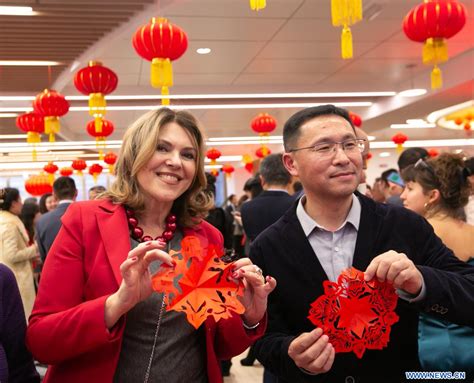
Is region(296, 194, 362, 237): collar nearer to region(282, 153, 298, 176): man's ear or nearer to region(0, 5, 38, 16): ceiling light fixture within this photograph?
region(282, 153, 298, 176): man's ear

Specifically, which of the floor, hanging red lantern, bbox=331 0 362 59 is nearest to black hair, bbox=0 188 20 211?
the floor

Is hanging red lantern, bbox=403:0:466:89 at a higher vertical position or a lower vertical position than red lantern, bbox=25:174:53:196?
higher

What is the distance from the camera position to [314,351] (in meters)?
1.33

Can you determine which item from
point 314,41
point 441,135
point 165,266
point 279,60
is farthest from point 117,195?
point 441,135

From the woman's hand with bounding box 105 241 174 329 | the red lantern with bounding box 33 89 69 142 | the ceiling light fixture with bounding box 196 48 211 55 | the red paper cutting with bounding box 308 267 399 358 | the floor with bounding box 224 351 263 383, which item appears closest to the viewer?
the woman's hand with bounding box 105 241 174 329

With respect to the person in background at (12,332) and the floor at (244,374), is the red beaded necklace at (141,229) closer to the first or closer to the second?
the person in background at (12,332)

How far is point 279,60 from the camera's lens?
795cm

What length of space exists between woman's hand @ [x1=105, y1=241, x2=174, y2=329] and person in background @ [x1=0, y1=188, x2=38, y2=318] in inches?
135

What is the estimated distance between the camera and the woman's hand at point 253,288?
4.37 feet

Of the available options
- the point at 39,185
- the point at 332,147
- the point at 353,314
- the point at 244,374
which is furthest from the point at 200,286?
the point at 39,185

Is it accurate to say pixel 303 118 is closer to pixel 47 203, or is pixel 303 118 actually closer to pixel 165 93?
pixel 165 93

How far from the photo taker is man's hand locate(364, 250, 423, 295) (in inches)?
51.6

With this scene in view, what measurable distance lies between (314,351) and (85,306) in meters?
0.57

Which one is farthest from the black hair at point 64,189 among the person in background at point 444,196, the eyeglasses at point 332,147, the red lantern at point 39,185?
the red lantern at point 39,185
